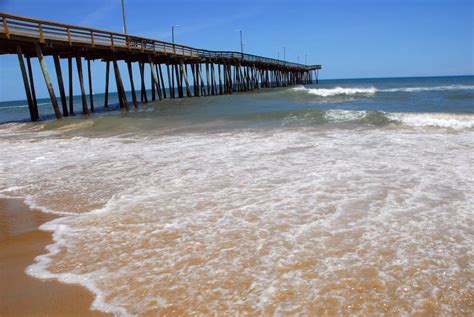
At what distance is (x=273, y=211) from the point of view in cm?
402

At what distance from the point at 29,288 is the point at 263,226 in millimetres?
1946

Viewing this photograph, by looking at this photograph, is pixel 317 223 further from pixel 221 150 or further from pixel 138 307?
pixel 221 150

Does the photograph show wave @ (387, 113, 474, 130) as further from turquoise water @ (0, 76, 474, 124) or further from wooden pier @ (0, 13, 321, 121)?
wooden pier @ (0, 13, 321, 121)

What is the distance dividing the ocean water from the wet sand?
0.09 m

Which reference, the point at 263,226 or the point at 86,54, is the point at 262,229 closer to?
the point at 263,226

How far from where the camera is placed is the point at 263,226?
3.62 m

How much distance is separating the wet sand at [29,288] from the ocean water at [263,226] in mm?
94

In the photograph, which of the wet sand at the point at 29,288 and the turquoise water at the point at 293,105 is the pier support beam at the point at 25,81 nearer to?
the turquoise water at the point at 293,105

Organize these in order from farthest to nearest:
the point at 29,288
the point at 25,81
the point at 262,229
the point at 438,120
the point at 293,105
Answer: the point at 293,105 < the point at 25,81 < the point at 438,120 < the point at 262,229 < the point at 29,288

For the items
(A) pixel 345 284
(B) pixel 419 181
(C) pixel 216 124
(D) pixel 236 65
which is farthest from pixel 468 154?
(D) pixel 236 65

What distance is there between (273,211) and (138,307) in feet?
6.35

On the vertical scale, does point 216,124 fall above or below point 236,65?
below

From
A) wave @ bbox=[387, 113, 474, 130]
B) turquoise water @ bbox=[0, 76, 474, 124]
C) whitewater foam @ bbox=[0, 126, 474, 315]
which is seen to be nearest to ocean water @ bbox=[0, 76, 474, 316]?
whitewater foam @ bbox=[0, 126, 474, 315]

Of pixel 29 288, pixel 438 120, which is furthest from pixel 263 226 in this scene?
pixel 438 120
